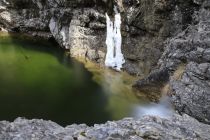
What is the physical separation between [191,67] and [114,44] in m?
10.8

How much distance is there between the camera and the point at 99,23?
102 ft

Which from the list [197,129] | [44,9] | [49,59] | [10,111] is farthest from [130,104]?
[44,9]

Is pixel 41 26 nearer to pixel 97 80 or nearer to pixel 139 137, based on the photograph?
pixel 97 80

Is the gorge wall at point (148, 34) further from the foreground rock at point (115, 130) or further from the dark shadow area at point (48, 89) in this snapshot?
the dark shadow area at point (48, 89)

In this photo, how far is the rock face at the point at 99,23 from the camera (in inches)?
1016

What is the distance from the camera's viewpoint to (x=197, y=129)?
12719 millimetres

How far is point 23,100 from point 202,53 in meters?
10.6

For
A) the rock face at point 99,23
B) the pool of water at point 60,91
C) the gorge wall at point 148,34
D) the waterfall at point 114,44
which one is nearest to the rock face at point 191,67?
the gorge wall at point 148,34

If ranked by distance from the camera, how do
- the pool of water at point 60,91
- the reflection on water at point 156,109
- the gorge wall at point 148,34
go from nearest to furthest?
the gorge wall at point 148,34 < the pool of water at point 60,91 < the reflection on water at point 156,109

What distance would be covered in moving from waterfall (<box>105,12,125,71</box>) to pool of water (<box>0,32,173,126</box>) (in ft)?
4.43

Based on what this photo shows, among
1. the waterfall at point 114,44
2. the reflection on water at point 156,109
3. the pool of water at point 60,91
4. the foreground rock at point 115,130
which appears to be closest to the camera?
the foreground rock at point 115,130

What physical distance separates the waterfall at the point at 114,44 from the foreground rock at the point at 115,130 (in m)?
16.1

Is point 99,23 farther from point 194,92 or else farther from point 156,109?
point 194,92

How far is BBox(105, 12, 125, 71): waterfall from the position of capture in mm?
29125
